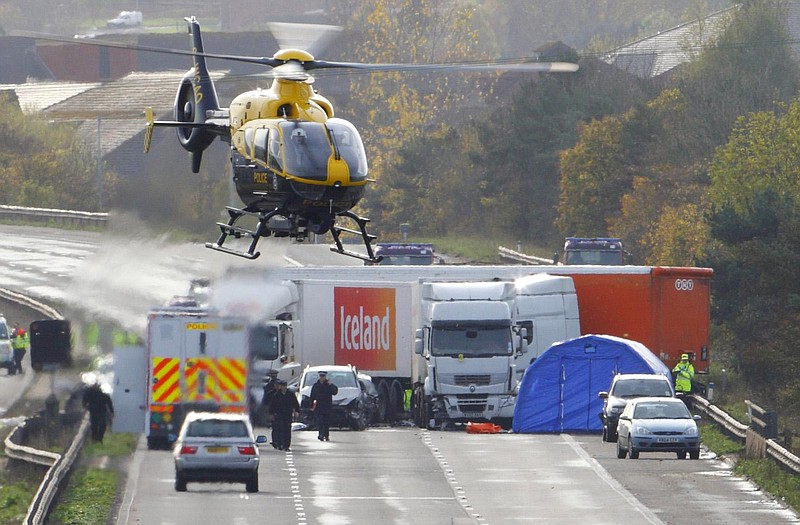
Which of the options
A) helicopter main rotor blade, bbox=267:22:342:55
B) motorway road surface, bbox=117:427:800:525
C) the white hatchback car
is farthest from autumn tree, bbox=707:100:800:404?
helicopter main rotor blade, bbox=267:22:342:55

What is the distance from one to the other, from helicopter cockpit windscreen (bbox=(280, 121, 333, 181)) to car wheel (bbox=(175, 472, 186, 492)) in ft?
21.6

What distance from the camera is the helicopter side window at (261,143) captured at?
2572 cm

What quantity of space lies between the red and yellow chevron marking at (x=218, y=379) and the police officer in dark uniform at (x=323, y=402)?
4.93ft

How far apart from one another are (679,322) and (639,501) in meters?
15.5

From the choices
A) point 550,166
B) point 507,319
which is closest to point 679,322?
point 507,319

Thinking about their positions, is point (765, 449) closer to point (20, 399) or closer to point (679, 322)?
point (679, 322)

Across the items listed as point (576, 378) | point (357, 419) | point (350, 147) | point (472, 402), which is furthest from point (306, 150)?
point (472, 402)

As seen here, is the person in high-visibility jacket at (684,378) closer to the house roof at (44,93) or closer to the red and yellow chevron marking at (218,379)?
the red and yellow chevron marking at (218,379)

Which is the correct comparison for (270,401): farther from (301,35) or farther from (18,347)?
(18,347)

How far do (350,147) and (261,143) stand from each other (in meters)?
1.39

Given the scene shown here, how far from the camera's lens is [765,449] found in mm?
33031

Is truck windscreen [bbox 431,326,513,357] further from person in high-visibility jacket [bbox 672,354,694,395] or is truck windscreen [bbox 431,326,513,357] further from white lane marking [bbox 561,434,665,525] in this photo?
person in high-visibility jacket [bbox 672,354,694,395]

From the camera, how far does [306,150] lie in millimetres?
25203

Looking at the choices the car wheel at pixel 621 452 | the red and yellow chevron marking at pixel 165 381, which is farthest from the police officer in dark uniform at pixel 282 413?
the car wheel at pixel 621 452
